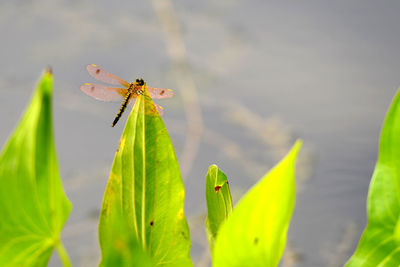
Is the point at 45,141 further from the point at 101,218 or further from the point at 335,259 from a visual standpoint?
the point at 335,259

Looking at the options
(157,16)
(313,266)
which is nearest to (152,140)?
(313,266)

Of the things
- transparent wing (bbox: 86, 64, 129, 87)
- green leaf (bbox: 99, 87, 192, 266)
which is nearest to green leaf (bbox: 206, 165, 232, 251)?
green leaf (bbox: 99, 87, 192, 266)

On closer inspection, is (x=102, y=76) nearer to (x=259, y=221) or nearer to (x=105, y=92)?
(x=105, y=92)

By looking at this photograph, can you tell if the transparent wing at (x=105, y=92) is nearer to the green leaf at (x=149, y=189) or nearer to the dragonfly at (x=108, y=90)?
the dragonfly at (x=108, y=90)

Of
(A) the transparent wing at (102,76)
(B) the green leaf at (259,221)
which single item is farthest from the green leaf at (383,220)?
(A) the transparent wing at (102,76)

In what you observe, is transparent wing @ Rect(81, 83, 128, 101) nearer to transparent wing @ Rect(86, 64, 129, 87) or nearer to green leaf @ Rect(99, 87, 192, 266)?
transparent wing @ Rect(86, 64, 129, 87)
